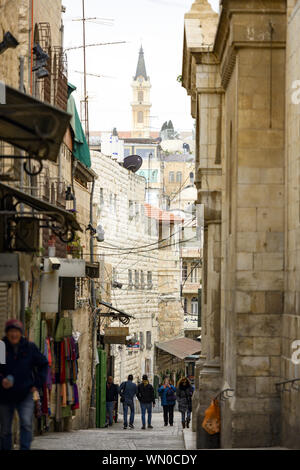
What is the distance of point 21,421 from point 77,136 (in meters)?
18.9

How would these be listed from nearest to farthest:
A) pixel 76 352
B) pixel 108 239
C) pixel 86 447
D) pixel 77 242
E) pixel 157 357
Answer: pixel 86 447 < pixel 76 352 < pixel 77 242 < pixel 108 239 < pixel 157 357

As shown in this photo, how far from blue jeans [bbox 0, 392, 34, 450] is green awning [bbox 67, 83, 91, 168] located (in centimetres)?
1790

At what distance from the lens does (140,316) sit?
51312 mm

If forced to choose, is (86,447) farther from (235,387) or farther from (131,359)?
(131,359)

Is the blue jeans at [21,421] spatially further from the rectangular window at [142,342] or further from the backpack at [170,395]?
the rectangular window at [142,342]

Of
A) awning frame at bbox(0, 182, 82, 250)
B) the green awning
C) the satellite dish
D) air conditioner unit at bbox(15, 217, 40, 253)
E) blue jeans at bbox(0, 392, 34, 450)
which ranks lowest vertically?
blue jeans at bbox(0, 392, 34, 450)

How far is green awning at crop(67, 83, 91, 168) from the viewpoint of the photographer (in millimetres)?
28141

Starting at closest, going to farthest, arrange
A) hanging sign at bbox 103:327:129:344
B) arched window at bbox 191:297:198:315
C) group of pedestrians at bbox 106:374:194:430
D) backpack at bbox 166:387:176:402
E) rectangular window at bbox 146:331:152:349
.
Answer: group of pedestrians at bbox 106:374:194:430 → backpack at bbox 166:387:176:402 → hanging sign at bbox 103:327:129:344 → rectangular window at bbox 146:331:152:349 → arched window at bbox 191:297:198:315

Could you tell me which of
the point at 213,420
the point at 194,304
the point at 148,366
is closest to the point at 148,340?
the point at 148,366

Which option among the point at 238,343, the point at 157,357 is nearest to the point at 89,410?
the point at 238,343

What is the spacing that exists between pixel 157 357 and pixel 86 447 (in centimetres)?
4327

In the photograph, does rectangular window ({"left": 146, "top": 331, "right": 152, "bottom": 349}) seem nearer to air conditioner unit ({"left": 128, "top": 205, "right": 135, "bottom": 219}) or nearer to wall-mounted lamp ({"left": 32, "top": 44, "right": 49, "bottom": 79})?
air conditioner unit ({"left": 128, "top": 205, "right": 135, "bottom": 219})

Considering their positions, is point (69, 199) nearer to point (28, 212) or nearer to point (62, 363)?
point (62, 363)

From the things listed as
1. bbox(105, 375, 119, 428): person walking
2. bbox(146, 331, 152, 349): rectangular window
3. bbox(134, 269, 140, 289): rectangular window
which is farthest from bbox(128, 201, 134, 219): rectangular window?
bbox(105, 375, 119, 428): person walking
